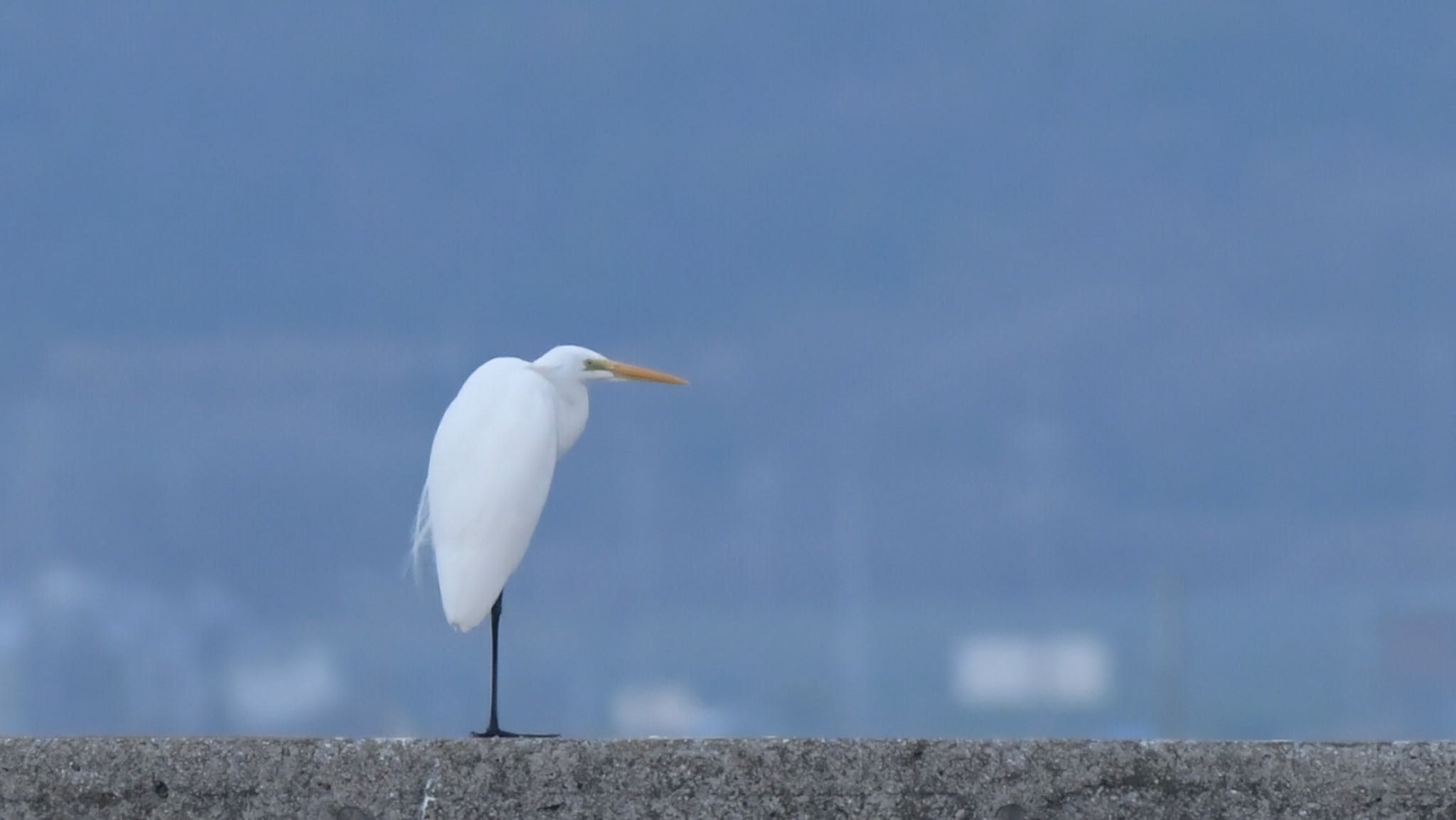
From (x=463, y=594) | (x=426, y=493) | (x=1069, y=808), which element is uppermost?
(x=426, y=493)

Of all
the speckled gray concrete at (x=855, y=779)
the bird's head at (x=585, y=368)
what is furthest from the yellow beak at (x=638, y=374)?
the speckled gray concrete at (x=855, y=779)

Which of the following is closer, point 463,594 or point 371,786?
point 371,786

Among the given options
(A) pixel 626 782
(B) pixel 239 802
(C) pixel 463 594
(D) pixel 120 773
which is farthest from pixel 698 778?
(C) pixel 463 594

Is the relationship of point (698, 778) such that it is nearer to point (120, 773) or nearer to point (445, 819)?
point (445, 819)

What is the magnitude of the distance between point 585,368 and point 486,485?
1.24m

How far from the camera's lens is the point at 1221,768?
15.0 ft

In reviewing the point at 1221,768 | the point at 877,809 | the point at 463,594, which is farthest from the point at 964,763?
the point at 463,594

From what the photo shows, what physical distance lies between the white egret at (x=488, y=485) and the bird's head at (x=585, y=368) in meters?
0.35

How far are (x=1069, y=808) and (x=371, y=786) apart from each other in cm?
195

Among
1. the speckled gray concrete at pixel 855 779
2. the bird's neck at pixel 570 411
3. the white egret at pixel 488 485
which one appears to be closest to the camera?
Answer: the speckled gray concrete at pixel 855 779

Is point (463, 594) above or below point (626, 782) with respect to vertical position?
above

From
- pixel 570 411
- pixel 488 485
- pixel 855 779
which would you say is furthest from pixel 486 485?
pixel 855 779

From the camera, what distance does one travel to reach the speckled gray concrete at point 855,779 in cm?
454

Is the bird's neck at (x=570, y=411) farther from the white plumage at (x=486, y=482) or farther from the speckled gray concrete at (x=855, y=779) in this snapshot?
the speckled gray concrete at (x=855, y=779)
